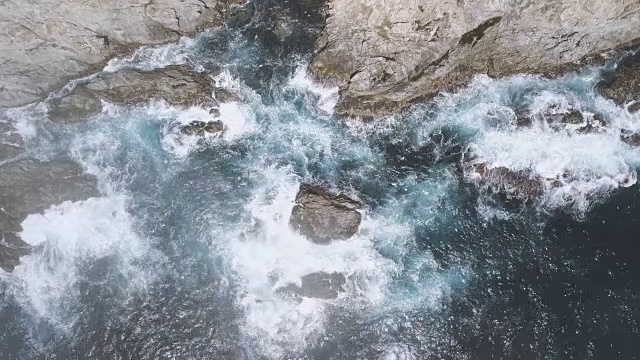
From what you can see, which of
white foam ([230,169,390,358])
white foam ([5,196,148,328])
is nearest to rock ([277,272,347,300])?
white foam ([230,169,390,358])

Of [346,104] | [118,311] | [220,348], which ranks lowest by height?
[220,348]

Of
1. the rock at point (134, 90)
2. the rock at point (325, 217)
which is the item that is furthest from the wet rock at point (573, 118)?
the rock at point (134, 90)

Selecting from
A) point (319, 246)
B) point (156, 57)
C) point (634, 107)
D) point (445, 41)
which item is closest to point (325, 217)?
point (319, 246)

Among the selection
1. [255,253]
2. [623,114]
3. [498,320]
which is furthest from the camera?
[623,114]

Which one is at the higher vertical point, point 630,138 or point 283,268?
point 630,138

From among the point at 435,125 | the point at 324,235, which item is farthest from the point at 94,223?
the point at 435,125

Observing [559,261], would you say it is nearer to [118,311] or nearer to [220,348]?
[220,348]

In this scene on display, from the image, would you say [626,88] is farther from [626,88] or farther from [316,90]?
[316,90]
